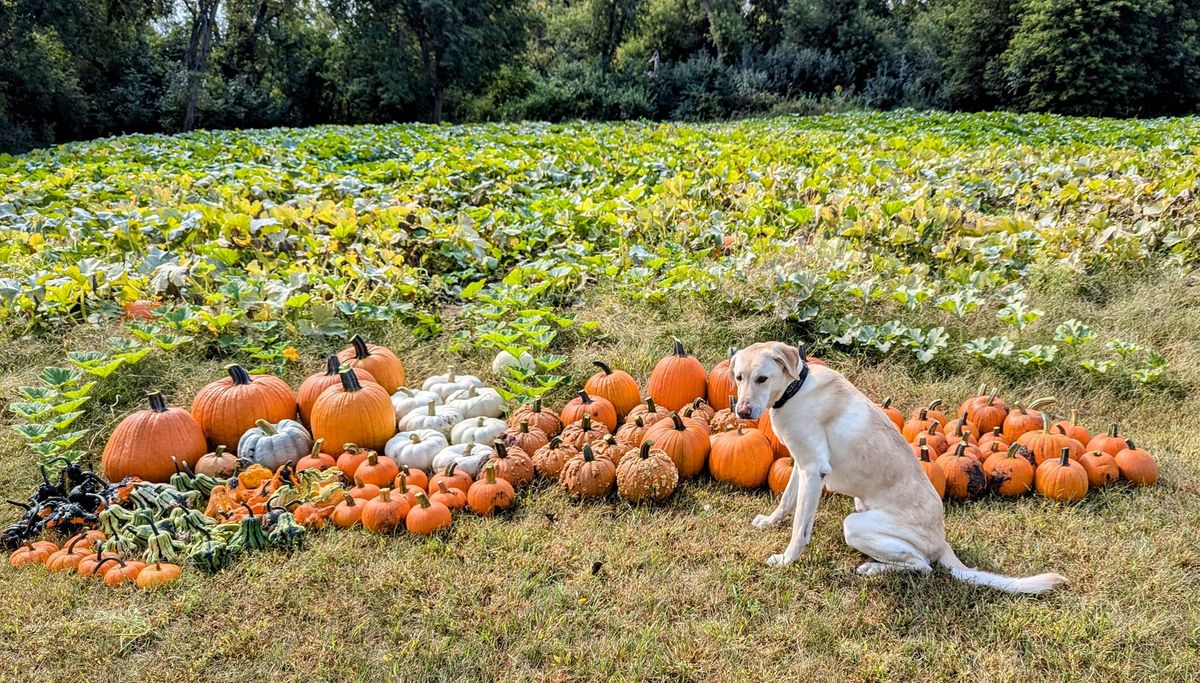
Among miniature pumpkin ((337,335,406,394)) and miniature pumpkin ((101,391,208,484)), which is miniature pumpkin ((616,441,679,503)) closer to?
miniature pumpkin ((337,335,406,394))

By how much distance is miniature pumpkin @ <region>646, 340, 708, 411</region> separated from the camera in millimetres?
4547

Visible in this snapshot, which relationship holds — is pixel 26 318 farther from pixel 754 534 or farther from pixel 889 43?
pixel 889 43

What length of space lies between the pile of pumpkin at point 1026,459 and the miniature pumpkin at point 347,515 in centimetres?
264

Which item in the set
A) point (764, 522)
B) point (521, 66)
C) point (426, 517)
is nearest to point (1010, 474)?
point (764, 522)

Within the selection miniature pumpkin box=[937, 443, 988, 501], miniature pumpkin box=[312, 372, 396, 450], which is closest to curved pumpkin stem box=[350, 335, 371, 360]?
miniature pumpkin box=[312, 372, 396, 450]

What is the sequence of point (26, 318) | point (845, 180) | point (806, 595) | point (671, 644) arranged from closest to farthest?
point (671, 644) < point (806, 595) < point (26, 318) < point (845, 180)

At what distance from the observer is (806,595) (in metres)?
2.99

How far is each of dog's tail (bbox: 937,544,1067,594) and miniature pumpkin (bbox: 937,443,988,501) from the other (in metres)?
0.64

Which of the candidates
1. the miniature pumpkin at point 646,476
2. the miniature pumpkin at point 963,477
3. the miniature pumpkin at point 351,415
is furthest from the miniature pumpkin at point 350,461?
the miniature pumpkin at point 963,477

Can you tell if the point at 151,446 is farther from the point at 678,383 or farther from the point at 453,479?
the point at 678,383

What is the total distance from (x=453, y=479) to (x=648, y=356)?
1.97 metres

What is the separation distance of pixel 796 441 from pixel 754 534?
0.63 m

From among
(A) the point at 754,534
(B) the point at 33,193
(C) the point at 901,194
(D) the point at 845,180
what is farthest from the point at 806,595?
(B) the point at 33,193

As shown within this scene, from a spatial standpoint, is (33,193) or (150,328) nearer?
(150,328)
